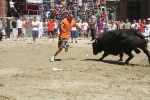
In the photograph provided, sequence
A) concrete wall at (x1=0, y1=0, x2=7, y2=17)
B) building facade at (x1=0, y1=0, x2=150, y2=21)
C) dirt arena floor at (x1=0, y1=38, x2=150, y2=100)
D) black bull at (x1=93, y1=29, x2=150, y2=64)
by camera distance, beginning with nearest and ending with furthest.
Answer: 1. dirt arena floor at (x1=0, y1=38, x2=150, y2=100)
2. black bull at (x1=93, y1=29, x2=150, y2=64)
3. concrete wall at (x1=0, y1=0, x2=7, y2=17)
4. building facade at (x1=0, y1=0, x2=150, y2=21)

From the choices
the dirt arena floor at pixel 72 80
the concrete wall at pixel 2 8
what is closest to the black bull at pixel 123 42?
the dirt arena floor at pixel 72 80

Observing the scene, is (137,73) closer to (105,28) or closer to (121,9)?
(105,28)

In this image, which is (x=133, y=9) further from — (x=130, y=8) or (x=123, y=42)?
(x=123, y=42)

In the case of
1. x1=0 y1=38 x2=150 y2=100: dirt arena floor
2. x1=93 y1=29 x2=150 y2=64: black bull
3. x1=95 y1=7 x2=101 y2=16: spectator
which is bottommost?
x1=0 y1=38 x2=150 y2=100: dirt arena floor

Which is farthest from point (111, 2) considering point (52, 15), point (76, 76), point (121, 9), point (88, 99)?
point (88, 99)

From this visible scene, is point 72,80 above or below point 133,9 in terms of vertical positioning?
below

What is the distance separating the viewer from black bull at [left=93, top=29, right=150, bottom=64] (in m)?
12.7

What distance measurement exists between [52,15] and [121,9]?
424 inches

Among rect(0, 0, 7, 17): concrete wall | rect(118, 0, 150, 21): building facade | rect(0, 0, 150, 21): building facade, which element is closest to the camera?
rect(0, 0, 7, 17): concrete wall

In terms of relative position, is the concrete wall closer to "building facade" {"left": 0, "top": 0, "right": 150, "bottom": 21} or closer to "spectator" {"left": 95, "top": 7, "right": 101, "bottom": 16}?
"spectator" {"left": 95, "top": 7, "right": 101, "bottom": 16}

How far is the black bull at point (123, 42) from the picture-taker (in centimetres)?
1270

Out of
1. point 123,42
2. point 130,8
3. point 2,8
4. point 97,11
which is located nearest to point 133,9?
point 130,8

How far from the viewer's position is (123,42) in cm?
1277

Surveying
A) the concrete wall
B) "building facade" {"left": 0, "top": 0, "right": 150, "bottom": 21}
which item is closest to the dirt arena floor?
the concrete wall
